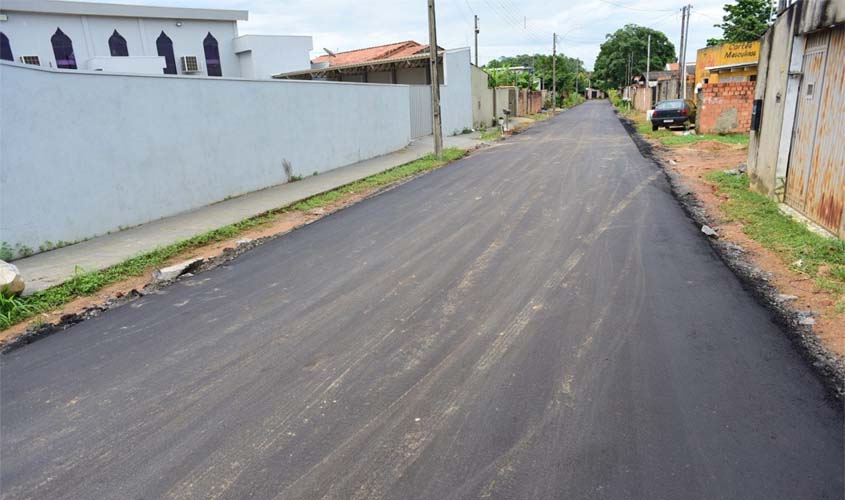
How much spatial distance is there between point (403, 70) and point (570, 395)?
2895 cm

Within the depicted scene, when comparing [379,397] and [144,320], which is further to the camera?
[144,320]

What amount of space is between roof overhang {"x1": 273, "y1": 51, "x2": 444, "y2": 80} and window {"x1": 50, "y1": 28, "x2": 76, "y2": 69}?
11.2m

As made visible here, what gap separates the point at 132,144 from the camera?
970 centimetres

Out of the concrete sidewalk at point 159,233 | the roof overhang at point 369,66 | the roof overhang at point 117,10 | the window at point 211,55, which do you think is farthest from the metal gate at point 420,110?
the roof overhang at point 117,10

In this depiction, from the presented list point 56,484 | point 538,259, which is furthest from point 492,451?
point 538,259

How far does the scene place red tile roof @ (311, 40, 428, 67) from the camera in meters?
31.4

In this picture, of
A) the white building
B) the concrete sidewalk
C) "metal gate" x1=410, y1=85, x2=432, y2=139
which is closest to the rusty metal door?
the concrete sidewalk

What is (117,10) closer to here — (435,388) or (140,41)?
(140,41)

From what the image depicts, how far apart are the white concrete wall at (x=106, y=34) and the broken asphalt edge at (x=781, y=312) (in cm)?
2963

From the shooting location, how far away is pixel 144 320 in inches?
222

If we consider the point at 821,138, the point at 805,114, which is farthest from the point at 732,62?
the point at 821,138

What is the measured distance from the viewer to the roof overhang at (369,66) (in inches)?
1057

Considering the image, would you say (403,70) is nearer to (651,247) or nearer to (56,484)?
(651,247)

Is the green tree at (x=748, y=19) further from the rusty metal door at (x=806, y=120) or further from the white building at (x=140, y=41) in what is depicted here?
the rusty metal door at (x=806, y=120)
